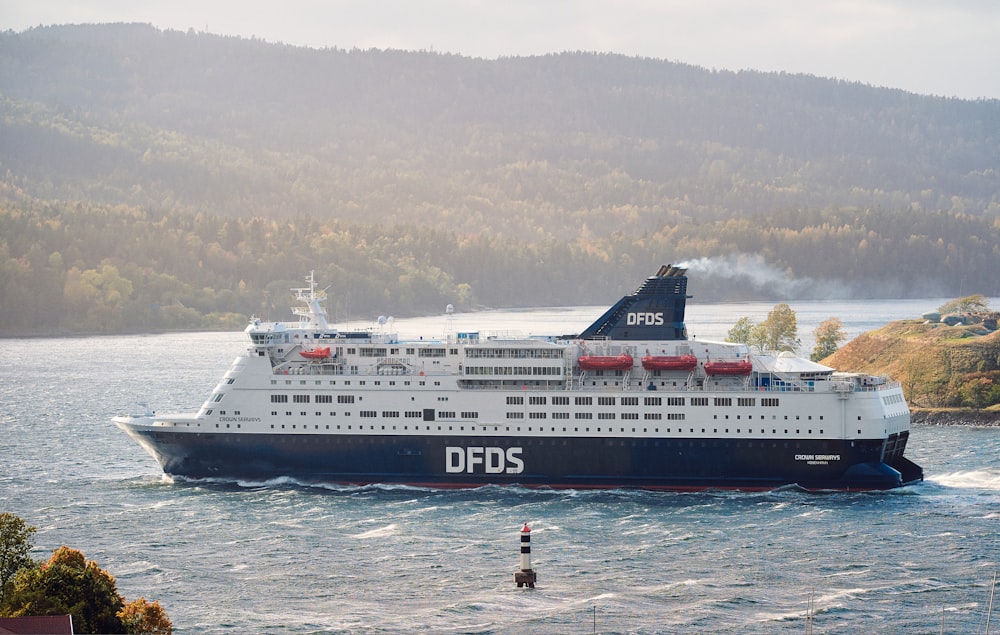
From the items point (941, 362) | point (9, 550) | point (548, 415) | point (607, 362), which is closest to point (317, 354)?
point (548, 415)

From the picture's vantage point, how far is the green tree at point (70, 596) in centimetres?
2709

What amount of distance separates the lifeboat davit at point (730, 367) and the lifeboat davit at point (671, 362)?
513mm

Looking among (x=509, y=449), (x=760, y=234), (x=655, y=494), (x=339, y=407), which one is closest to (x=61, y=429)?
(x=339, y=407)

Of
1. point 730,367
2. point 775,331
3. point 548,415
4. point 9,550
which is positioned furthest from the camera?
point 775,331

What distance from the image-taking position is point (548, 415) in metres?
45.2

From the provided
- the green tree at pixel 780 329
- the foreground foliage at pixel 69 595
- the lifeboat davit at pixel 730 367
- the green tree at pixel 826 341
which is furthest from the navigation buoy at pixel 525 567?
the green tree at pixel 826 341

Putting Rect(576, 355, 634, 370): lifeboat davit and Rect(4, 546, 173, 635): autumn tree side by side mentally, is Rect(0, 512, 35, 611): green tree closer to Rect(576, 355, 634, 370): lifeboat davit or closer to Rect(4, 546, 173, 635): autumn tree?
→ Rect(4, 546, 173, 635): autumn tree

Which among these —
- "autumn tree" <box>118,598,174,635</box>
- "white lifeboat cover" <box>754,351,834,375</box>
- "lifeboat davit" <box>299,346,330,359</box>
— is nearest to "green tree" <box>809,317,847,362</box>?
"white lifeboat cover" <box>754,351,834,375</box>

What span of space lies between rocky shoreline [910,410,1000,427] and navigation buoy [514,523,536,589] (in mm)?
34742

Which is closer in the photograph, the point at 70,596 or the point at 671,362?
the point at 70,596

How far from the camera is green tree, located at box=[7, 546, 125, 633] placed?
27.1 meters

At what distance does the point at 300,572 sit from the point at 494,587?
16.4 feet

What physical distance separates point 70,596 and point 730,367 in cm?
2379

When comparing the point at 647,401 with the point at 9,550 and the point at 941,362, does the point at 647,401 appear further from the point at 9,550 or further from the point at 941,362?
the point at 941,362
